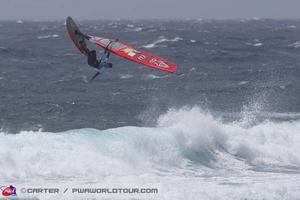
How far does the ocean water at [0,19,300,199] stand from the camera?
22.5 meters

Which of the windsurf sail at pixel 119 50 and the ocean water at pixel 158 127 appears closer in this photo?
the ocean water at pixel 158 127

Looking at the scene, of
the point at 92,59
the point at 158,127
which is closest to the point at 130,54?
the point at 92,59

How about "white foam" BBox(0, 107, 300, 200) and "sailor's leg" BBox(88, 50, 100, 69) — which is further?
"sailor's leg" BBox(88, 50, 100, 69)

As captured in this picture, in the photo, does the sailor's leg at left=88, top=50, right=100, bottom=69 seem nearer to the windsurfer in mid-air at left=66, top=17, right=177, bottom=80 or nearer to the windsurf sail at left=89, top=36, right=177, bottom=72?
the windsurfer in mid-air at left=66, top=17, right=177, bottom=80

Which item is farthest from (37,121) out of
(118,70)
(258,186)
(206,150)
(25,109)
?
(118,70)

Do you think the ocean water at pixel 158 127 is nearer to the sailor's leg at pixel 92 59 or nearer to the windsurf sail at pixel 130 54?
the sailor's leg at pixel 92 59

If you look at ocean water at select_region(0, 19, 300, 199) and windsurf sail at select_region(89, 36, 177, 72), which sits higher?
windsurf sail at select_region(89, 36, 177, 72)

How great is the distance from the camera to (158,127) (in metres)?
30.0

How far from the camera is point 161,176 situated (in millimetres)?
23250

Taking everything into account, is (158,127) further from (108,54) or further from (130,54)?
(108,54)

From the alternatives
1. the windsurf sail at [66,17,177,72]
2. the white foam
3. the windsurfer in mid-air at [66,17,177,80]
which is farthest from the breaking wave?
the windsurf sail at [66,17,177,72]

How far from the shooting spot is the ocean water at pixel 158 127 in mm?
22469

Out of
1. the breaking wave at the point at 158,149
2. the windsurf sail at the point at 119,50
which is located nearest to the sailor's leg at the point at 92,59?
the windsurf sail at the point at 119,50

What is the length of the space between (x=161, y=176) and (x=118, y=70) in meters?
23.9
